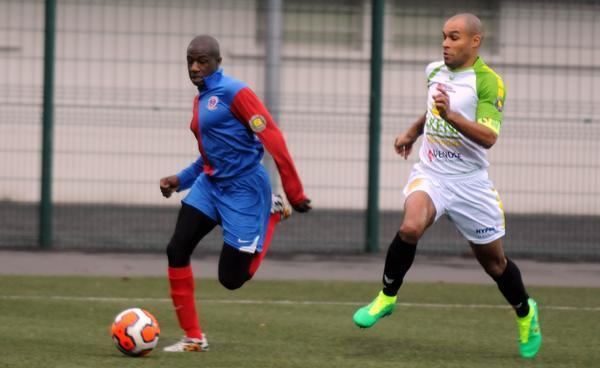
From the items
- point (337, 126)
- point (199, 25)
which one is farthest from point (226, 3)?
point (337, 126)

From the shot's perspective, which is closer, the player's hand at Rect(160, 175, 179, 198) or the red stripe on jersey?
the red stripe on jersey

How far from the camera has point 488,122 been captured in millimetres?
7781

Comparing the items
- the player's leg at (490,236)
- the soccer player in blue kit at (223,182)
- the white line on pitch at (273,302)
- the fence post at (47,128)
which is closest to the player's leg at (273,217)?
the soccer player in blue kit at (223,182)

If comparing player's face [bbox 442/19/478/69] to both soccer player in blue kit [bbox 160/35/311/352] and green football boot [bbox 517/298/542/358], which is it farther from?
green football boot [bbox 517/298/542/358]

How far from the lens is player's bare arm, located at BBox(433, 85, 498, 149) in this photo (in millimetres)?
7545

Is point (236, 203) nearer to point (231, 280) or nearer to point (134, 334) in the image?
point (231, 280)

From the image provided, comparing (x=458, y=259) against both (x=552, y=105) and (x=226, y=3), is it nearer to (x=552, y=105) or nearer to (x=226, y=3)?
(x=552, y=105)

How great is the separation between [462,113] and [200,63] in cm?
152

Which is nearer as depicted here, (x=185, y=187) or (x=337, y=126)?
(x=185, y=187)

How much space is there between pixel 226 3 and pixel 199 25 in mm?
395

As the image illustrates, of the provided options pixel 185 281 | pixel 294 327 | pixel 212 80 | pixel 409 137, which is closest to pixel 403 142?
pixel 409 137

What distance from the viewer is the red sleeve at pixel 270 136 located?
A: 26.2ft

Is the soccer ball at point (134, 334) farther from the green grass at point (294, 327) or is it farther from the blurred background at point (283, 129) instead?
the blurred background at point (283, 129)

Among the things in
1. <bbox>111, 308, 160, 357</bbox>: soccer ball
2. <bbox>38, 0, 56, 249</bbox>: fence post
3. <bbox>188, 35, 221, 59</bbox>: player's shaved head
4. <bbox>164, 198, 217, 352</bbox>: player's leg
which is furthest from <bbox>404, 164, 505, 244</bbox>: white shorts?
<bbox>38, 0, 56, 249</bbox>: fence post
